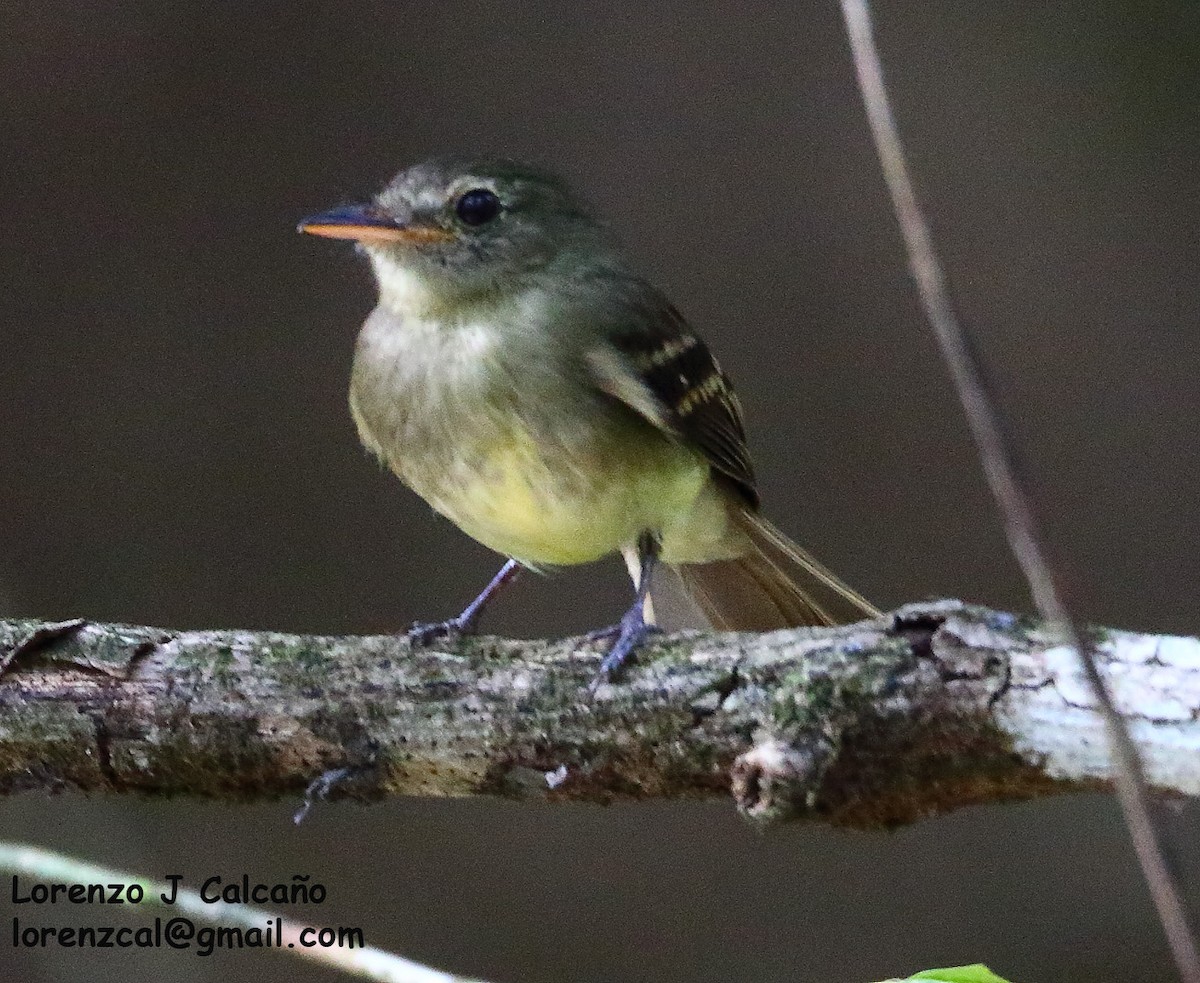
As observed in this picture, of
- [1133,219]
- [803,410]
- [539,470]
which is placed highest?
[1133,219]

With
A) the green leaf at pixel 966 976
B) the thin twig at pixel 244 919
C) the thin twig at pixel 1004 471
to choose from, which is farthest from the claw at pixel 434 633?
the thin twig at pixel 1004 471

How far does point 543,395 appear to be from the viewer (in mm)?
2420

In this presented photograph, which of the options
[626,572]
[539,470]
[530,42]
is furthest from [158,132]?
[539,470]

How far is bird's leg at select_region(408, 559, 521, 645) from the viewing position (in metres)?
2.34

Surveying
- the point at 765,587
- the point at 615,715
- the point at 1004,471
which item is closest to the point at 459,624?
the point at 615,715

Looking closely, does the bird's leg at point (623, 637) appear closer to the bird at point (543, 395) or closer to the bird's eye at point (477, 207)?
the bird at point (543, 395)

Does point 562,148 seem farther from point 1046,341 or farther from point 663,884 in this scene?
point 663,884

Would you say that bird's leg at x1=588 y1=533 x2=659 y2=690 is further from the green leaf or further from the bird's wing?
the green leaf

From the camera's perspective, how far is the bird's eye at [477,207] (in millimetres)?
2652

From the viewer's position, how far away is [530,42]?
4.00 metres

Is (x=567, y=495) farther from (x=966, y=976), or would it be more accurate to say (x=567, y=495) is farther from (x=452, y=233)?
(x=966, y=976)

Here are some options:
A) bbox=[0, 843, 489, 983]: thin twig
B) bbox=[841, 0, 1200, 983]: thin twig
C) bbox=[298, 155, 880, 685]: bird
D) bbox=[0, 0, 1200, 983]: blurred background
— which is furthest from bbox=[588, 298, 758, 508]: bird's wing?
bbox=[841, 0, 1200, 983]: thin twig

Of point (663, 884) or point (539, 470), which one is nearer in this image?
point (539, 470)

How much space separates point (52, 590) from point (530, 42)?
2.00 m
